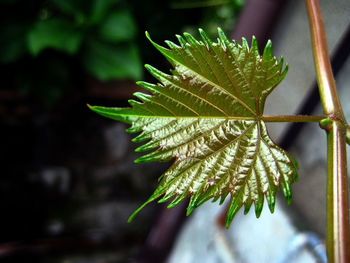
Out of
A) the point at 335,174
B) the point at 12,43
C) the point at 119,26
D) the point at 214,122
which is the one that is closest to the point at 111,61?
the point at 119,26

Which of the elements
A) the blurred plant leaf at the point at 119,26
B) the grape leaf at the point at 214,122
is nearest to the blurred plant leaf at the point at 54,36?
the blurred plant leaf at the point at 119,26

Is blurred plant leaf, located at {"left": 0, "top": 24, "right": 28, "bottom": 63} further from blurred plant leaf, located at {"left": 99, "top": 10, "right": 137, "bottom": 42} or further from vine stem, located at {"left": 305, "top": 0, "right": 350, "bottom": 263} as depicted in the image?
vine stem, located at {"left": 305, "top": 0, "right": 350, "bottom": 263}

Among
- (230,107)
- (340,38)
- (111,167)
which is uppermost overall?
(111,167)

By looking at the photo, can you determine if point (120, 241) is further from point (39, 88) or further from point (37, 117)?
point (39, 88)

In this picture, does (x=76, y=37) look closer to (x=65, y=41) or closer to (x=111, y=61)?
(x=65, y=41)

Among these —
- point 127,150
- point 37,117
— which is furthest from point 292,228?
point 37,117

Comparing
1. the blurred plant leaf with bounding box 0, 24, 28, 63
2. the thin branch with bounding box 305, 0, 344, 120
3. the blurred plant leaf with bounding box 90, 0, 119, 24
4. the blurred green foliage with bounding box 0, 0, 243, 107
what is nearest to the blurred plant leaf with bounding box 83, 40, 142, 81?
the blurred green foliage with bounding box 0, 0, 243, 107

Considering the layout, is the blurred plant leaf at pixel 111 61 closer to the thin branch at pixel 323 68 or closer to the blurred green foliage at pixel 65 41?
the blurred green foliage at pixel 65 41
